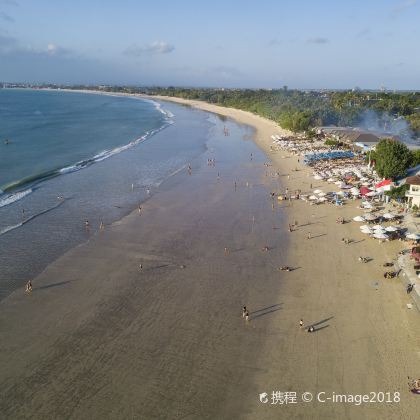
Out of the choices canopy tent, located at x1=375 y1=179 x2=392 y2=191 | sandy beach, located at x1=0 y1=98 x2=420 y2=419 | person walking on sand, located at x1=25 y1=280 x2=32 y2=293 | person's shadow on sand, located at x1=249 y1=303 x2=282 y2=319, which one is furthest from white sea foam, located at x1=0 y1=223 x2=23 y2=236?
canopy tent, located at x1=375 y1=179 x2=392 y2=191

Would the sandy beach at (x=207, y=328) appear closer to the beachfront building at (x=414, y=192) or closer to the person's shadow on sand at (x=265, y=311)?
the person's shadow on sand at (x=265, y=311)

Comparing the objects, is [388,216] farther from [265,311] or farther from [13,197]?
[13,197]

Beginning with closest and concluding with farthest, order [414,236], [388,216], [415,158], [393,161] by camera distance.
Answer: [414,236], [388,216], [393,161], [415,158]

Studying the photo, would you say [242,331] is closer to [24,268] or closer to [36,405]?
[36,405]

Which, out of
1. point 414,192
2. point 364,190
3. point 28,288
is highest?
point 414,192

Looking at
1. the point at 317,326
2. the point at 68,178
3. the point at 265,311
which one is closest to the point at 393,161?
the point at 317,326

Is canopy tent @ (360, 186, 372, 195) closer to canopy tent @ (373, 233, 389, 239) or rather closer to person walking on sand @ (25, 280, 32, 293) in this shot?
canopy tent @ (373, 233, 389, 239)

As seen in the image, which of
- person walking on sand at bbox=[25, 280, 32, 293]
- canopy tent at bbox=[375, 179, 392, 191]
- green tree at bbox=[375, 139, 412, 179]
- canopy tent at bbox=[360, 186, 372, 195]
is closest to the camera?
person walking on sand at bbox=[25, 280, 32, 293]
